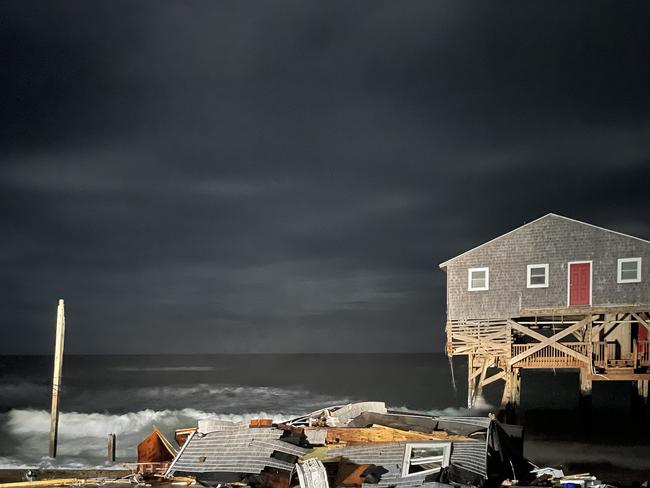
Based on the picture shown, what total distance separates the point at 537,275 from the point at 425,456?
21814 mm

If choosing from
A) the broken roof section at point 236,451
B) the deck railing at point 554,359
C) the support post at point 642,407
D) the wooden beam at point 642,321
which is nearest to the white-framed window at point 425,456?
the broken roof section at point 236,451

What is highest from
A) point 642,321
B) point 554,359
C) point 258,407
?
point 642,321

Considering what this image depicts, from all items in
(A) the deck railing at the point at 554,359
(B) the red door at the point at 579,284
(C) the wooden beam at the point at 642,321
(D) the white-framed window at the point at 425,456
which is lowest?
(D) the white-framed window at the point at 425,456

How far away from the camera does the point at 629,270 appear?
3975cm

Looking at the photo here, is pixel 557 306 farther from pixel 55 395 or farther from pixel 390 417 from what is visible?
pixel 55 395

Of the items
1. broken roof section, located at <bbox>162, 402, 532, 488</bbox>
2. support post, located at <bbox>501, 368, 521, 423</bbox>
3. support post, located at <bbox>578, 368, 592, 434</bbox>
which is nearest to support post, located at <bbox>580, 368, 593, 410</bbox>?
support post, located at <bbox>578, 368, 592, 434</bbox>

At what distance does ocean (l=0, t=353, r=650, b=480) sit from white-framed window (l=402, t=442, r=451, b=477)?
11149mm

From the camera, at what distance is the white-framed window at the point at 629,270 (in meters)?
39.6

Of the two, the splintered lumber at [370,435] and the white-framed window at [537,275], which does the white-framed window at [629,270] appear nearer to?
the white-framed window at [537,275]

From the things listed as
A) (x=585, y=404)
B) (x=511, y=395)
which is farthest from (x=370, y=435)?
(x=585, y=404)

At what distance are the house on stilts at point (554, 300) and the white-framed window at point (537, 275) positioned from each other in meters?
0.05

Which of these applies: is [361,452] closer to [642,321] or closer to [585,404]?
[642,321]

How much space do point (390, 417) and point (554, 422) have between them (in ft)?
84.6

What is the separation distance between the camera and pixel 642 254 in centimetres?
3947
